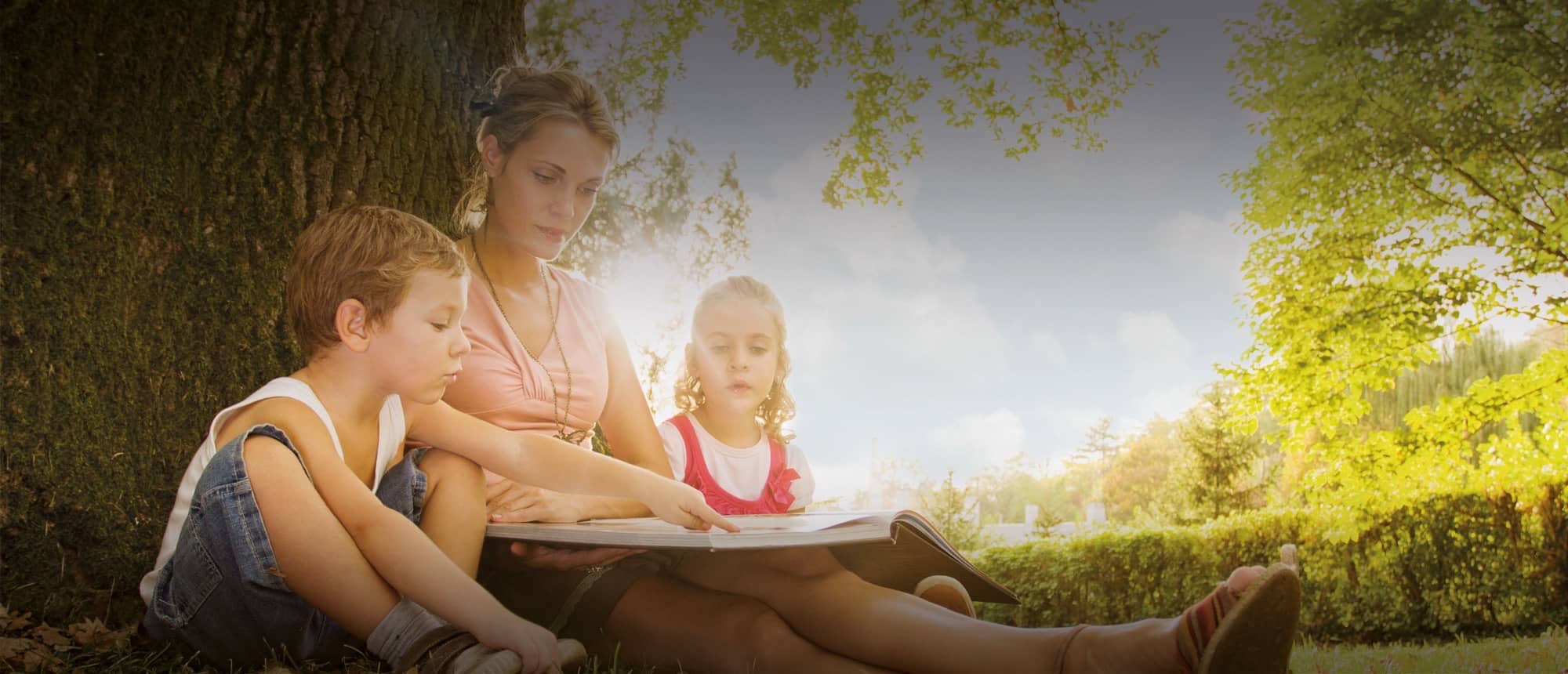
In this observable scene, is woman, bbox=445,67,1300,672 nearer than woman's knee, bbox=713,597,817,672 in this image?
Yes

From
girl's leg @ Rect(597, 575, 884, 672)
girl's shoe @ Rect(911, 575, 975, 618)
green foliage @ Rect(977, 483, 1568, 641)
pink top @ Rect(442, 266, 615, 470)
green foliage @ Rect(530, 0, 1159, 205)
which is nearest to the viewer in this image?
girl's leg @ Rect(597, 575, 884, 672)

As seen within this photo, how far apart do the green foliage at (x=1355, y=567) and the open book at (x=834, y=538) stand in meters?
3.25

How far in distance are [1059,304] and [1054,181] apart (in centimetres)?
44

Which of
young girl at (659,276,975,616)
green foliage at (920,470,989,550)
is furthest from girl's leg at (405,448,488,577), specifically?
green foliage at (920,470,989,550)

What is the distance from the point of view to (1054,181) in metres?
3.28

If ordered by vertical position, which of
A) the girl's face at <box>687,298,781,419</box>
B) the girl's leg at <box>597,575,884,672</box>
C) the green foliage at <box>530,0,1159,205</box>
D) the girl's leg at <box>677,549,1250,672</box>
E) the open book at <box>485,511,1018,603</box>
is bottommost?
the girl's leg at <box>597,575,884,672</box>

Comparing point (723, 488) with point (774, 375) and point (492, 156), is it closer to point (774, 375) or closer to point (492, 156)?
point (774, 375)

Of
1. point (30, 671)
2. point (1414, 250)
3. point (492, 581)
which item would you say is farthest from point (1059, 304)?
point (30, 671)

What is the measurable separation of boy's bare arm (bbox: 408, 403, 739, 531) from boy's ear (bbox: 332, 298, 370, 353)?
0.45 ft

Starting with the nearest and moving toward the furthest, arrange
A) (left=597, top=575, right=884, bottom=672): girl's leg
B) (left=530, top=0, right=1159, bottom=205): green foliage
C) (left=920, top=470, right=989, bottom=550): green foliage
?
(left=597, top=575, right=884, bottom=672): girl's leg, (left=530, top=0, right=1159, bottom=205): green foliage, (left=920, top=470, right=989, bottom=550): green foliage

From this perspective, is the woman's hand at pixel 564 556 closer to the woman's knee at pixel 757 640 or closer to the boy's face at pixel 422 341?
the woman's knee at pixel 757 640

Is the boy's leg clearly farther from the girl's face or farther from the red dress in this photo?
the girl's face

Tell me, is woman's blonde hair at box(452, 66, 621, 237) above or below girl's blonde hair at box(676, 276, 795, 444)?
above

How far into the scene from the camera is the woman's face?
1718mm
